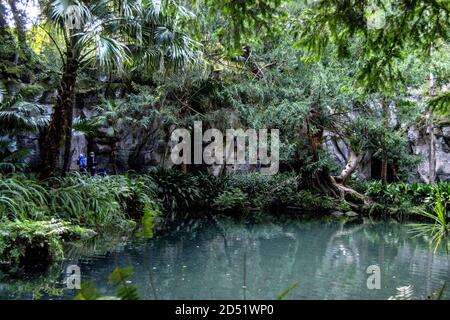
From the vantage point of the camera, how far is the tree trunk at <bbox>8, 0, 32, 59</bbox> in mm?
13281

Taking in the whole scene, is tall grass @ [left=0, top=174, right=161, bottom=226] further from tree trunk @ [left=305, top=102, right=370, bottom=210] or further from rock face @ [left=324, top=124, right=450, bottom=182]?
rock face @ [left=324, top=124, right=450, bottom=182]

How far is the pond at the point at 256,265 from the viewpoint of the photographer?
490 centimetres

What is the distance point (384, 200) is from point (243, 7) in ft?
42.2

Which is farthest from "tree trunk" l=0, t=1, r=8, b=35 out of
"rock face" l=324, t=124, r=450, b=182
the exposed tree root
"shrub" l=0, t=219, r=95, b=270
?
"rock face" l=324, t=124, r=450, b=182

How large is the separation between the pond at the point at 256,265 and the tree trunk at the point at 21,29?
8.25 meters

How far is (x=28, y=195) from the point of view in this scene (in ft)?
25.0

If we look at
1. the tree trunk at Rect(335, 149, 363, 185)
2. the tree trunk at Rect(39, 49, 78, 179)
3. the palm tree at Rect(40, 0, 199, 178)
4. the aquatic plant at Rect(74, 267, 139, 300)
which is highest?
the palm tree at Rect(40, 0, 199, 178)

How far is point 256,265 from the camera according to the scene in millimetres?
6652

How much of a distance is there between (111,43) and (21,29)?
311 inches

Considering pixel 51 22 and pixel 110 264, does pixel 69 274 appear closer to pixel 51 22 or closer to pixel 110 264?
pixel 110 264

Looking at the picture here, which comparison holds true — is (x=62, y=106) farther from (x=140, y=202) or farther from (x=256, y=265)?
(x=256, y=265)

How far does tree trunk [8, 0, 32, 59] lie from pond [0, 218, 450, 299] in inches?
325

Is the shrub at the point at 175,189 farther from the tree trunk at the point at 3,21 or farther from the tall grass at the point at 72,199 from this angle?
the tree trunk at the point at 3,21

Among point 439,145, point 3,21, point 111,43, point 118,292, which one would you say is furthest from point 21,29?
point 439,145
